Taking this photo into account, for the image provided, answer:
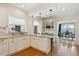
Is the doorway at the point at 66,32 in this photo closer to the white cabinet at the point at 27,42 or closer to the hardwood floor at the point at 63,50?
the hardwood floor at the point at 63,50

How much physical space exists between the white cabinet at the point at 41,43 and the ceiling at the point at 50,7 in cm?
67

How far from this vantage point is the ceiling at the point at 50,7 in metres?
1.85

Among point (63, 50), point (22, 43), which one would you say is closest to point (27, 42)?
point (22, 43)

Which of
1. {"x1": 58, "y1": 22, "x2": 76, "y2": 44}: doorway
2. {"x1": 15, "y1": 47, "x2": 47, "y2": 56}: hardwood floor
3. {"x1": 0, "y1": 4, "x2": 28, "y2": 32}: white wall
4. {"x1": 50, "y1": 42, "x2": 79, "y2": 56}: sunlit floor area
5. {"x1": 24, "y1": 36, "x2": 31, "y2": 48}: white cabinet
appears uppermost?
{"x1": 0, "y1": 4, "x2": 28, "y2": 32}: white wall

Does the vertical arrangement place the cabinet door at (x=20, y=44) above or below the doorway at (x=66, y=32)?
below

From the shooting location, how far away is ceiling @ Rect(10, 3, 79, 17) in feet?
6.06

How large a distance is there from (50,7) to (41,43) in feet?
3.23

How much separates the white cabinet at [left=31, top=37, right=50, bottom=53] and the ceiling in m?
0.67

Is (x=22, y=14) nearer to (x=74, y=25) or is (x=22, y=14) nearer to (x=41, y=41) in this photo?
(x=41, y=41)

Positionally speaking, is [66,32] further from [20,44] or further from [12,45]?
[12,45]

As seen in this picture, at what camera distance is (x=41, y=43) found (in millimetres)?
2320

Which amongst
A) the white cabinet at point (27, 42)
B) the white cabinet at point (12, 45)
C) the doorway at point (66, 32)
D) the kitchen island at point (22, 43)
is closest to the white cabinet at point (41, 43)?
the kitchen island at point (22, 43)

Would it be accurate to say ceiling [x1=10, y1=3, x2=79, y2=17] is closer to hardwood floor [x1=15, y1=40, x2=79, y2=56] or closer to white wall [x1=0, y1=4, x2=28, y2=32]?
white wall [x1=0, y1=4, x2=28, y2=32]

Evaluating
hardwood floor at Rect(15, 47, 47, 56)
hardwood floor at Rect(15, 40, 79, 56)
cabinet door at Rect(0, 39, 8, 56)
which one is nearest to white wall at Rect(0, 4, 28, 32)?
cabinet door at Rect(0, 39, 8, 56)
